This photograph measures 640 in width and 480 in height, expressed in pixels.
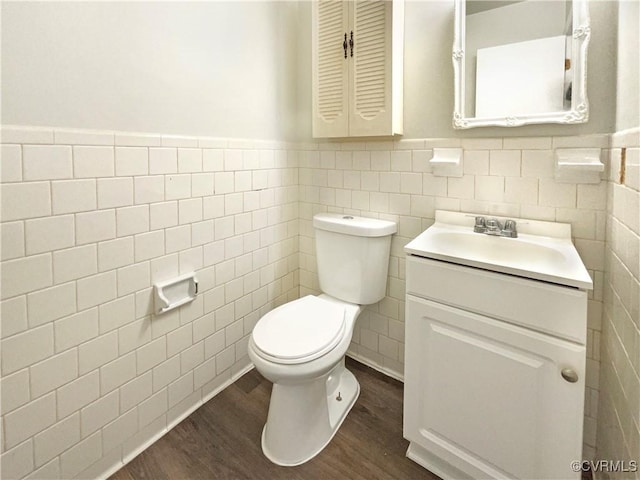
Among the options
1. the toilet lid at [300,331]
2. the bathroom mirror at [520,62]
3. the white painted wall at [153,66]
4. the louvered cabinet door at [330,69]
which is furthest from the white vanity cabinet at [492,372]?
the white painted wall at [153,66]

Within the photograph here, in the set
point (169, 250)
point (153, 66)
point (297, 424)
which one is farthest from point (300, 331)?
point (153, 66)

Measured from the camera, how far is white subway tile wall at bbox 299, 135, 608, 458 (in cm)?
→ 122

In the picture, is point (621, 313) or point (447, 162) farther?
point (447, 162)

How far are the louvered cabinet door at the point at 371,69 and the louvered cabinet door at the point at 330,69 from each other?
0.05 metres

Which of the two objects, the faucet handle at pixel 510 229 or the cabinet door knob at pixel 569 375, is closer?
the cabinet door knob at pixel 569 375

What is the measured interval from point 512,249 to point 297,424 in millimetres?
1081

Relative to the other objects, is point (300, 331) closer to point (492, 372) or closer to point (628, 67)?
point (492, 372)

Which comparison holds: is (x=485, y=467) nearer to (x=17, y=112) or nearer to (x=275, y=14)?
(x=17, y=112)

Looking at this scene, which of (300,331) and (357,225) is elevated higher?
(357,225)

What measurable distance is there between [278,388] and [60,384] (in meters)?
0.73

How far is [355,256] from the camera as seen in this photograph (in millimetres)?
1592

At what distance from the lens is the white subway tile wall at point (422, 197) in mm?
1223

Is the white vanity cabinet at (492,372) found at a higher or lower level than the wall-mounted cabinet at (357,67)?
lower

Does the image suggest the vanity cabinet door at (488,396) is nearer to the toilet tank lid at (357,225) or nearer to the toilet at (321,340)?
the toilet at (321,340)
